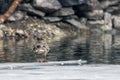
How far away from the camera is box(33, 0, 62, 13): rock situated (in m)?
52.8

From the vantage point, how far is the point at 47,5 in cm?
5328

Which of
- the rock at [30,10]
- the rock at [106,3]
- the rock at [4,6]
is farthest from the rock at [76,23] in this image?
the rock at [4,6]

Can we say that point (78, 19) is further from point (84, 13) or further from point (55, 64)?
point (55, 64)

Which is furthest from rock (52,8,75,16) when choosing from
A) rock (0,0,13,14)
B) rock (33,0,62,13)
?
rock (0,0,13,14)

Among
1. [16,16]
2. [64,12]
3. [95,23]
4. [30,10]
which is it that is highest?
[30,10]

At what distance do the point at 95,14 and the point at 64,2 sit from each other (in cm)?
382

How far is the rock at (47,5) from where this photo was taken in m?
52.8

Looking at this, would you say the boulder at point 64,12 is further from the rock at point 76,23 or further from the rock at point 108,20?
the rock at point 108,20

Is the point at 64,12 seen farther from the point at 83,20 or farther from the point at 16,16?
the point at 16,16

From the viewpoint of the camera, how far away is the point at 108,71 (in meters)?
14.4

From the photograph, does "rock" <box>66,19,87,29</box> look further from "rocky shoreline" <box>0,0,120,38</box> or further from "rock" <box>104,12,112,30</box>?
"rock" <box>104,12,112,30</box>

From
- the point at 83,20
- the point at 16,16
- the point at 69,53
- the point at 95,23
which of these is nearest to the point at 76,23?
the point at 83,20

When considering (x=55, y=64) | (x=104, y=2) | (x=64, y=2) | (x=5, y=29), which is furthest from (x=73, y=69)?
(x=104, y=2)

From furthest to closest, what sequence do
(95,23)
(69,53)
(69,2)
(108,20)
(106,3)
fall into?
(106,3)
(108,20)
(95,23)
(69,2)
(69,53)
